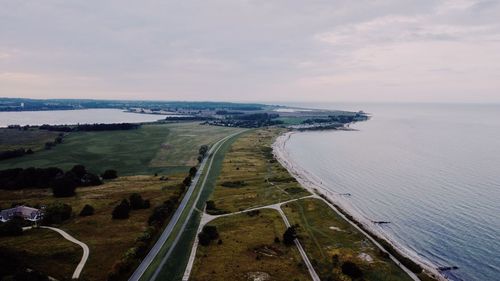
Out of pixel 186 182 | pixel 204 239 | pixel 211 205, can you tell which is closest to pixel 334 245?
pixel 204 239

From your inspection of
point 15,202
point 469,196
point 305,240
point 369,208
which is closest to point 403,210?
point 369,208

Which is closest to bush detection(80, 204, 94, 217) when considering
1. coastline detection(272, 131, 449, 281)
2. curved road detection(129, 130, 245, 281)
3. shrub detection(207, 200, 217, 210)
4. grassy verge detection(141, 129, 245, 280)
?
curved road detection(129, 130, 245, 281)

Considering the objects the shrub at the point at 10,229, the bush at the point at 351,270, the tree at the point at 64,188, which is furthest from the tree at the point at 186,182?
the bush at the point at 351,270

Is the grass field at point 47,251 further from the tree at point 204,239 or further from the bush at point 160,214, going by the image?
the tree at point 204,239

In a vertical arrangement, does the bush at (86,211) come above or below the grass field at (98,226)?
above

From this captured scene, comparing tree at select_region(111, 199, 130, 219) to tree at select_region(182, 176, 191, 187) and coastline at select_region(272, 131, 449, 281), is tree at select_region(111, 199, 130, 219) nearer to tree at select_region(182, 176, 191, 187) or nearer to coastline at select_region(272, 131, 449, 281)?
tree at select_region(182, 176, 191, 187)

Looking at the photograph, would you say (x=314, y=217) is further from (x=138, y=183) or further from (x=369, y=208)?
(x=138, y=183)
